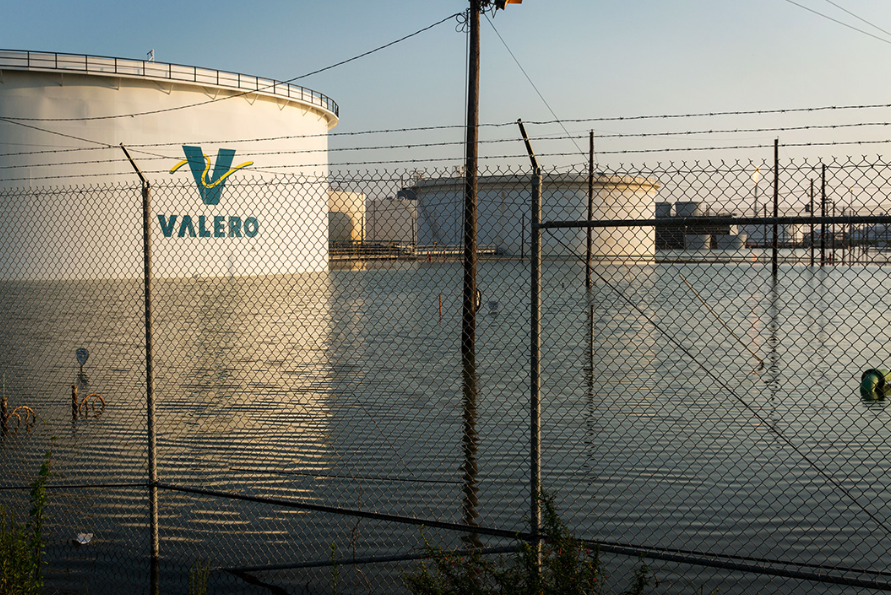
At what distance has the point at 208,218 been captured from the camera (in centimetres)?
3381

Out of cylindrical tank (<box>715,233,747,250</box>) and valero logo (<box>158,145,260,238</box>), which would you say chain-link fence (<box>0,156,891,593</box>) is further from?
cylindrical tank (<box>715,233,747,250</box>)

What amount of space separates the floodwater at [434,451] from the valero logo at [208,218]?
17.0m

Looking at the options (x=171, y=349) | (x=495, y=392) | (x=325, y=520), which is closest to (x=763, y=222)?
(x=325, y=520)

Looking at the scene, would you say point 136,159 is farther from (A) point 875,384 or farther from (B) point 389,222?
(B) point 389,222

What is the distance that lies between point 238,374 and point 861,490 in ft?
29.7

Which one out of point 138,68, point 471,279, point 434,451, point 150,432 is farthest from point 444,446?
point 138,68

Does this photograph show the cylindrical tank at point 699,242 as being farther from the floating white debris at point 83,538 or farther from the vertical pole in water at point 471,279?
the floating white debris at point 83,538

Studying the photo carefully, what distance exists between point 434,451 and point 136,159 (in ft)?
92.8

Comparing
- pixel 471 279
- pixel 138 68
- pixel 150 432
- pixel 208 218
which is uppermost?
pixel 138 68

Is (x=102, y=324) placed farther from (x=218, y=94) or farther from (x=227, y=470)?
(x=218, y=94)

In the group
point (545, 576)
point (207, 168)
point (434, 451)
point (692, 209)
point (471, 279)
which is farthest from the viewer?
point (692, 209)

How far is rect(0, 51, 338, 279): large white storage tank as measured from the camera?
1160 inches

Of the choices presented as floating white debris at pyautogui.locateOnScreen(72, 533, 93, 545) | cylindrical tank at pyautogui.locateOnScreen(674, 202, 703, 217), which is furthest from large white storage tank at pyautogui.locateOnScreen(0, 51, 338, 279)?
floating white debris at pyautogui.locateOnScreen(72, 533, 93, 545)

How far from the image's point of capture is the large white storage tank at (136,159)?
1160 inches
